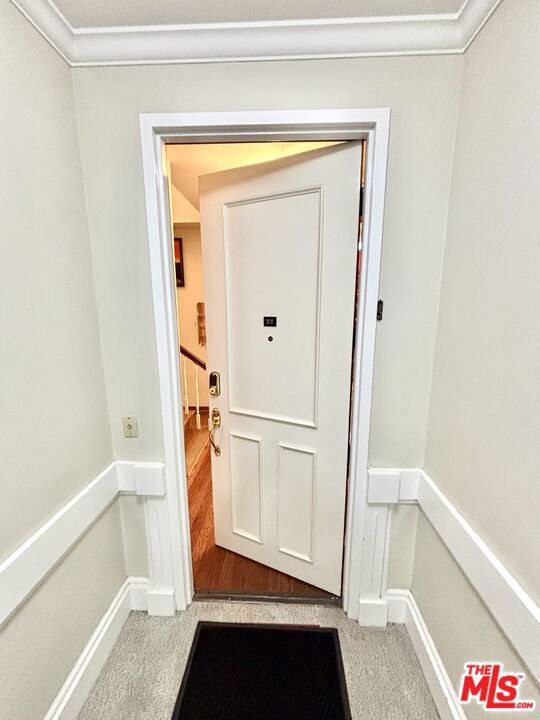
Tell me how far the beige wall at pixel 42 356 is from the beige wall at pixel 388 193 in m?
0.08

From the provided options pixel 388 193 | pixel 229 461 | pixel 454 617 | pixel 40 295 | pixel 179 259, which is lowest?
pixel 454 617

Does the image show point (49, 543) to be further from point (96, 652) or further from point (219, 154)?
point (219, 154)

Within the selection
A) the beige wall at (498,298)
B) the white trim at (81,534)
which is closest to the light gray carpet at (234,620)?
the white trim at (81,534)

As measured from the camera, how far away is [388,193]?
1.13m

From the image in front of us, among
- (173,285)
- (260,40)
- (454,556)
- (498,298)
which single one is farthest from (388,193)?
(454,556)

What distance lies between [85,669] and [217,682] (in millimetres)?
488

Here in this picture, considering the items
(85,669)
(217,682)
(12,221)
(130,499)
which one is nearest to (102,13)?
(12,221)

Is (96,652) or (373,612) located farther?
(373,612)

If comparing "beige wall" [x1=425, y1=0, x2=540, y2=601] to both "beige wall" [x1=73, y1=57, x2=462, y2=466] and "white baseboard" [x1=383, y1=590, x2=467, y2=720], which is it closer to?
"beige wall" [x1=73, y1=57, x2=462, y2=466]

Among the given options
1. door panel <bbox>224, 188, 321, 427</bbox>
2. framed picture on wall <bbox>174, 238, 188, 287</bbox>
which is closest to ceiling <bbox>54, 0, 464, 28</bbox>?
door panel <bbox>224, 188, 321, 427</bbox>

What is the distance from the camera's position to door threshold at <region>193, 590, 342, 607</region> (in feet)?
5.06

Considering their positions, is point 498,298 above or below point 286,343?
above

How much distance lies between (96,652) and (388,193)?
6.72 feet

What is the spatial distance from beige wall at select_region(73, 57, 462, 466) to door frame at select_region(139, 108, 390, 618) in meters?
0.05
